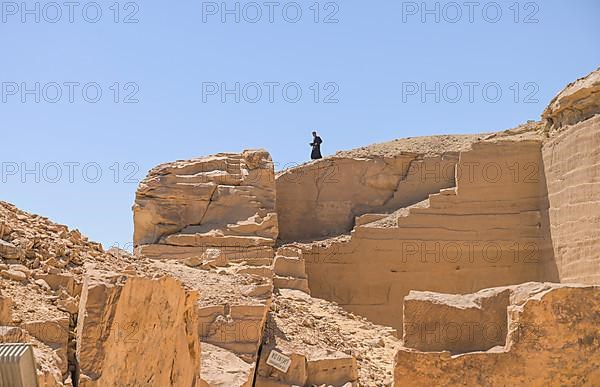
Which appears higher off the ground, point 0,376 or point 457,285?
point 0,376

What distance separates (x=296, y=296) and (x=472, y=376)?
7620 millimetres

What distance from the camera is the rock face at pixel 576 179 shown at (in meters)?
14.3

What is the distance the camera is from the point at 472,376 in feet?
26.0

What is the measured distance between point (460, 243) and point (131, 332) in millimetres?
11573

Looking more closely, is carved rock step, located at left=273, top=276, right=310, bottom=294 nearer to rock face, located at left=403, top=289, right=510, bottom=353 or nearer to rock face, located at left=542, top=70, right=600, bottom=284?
rock face, located at left=542, top=70, right=600, bottom=284

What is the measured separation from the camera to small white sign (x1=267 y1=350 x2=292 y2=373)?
12102 mm

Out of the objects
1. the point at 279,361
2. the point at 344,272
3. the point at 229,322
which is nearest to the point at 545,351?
the point at 279,361

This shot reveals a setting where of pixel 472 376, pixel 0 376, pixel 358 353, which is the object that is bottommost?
pixel 358 353

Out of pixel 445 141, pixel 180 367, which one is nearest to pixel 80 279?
pixel 180 367

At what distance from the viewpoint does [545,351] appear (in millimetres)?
7887

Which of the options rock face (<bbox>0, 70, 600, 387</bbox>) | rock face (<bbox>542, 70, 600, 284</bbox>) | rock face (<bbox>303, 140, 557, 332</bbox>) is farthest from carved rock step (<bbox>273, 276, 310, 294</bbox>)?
rock face (<bbox>542, 70, 600, 284</bbox>)

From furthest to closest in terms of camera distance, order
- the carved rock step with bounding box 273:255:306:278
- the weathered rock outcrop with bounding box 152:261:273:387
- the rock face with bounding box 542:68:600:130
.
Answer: the carved rock step with bounding box 273:255:306:278 → the rock face with bounding box 542:68:600:130 → the weathered rock outcrop with bounding box 152:261:273:387

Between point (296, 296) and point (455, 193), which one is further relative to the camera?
point (455, 193)

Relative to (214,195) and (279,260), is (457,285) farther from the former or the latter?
(214,195)
